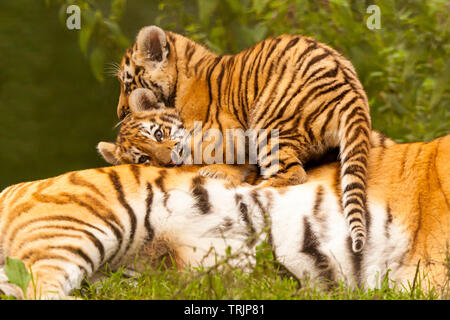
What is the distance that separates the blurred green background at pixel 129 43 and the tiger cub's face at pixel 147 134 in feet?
3.27

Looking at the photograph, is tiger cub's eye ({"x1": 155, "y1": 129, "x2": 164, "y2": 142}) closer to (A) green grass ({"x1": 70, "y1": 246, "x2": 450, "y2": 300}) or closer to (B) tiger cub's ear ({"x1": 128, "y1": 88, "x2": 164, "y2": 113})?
(B) tiger cub's ear ({"x1": 128, "y1": 88, "x2": 164, "y2": 113})

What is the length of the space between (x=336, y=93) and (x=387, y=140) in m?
0.43

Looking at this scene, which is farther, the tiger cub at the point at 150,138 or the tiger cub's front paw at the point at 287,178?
the tiger cub at the point at 150,138

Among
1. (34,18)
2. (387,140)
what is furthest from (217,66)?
(34,18)

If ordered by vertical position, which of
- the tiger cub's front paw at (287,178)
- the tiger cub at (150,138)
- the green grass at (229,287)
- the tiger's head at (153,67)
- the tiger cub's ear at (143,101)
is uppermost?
the tiger's head at (153,67)

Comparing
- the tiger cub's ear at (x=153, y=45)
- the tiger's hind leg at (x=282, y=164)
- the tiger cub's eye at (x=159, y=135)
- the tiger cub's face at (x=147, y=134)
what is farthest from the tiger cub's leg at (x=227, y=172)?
the tiger cub's ear at (x=153, y=45)

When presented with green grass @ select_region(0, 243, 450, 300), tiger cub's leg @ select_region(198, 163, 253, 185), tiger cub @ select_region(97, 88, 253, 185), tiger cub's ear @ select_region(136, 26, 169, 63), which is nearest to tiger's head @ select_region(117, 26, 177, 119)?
tiger cub's ear @ select_region(136, 26, 169, 63)

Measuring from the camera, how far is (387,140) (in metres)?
3.75

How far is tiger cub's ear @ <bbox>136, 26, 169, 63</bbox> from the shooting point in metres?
4.26

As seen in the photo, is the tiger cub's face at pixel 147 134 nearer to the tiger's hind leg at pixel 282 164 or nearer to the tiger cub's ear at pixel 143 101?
the tiger cub's ear at pixel 143 101

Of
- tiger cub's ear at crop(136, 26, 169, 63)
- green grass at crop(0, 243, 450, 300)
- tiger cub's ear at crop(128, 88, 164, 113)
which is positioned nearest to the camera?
green grass at crop(0, 243, 450, 300)

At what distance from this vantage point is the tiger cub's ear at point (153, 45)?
426 cm

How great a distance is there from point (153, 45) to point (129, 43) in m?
1.16
